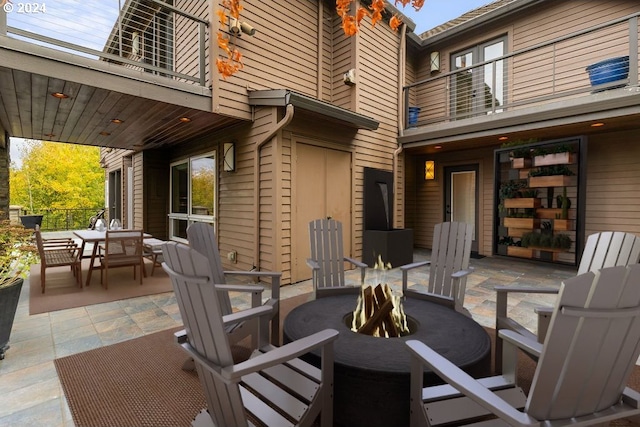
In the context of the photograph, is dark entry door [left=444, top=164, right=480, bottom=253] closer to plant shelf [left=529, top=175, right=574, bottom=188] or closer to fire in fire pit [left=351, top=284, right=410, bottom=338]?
plant shelf [left=529, top=175, right=574, bottom=188]

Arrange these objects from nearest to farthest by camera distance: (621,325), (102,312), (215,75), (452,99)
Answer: (621,325) → (102,312) → (215,75) → (452,99)

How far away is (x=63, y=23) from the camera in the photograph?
4035 millimetres

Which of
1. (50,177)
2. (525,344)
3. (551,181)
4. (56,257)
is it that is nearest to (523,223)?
(551,181)

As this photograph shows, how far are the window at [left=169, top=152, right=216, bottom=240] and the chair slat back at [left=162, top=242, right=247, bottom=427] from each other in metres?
4.75

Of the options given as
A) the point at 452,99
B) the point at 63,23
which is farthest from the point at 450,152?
the point at 63,23

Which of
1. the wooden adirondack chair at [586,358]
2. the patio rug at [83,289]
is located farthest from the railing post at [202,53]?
the wooden adirondack chair at [586,358]

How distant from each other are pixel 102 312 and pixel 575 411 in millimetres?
4065

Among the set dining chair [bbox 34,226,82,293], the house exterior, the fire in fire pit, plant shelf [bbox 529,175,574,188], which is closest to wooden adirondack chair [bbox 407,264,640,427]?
the fire in fire pit

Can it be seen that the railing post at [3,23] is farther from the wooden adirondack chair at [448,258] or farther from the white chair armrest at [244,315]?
the wooden adirondack chair at [448,258]

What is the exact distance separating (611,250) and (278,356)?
87.1 inches

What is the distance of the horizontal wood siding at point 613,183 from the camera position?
5469 mm

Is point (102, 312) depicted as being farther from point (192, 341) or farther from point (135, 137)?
point (135, 137)

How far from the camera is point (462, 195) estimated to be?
7.74m

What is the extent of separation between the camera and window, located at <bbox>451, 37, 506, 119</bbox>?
6922mm
